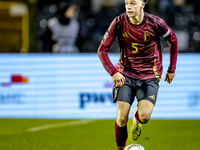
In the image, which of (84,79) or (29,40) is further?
(29,40)

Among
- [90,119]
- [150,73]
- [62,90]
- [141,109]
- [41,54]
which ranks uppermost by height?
[150,73]

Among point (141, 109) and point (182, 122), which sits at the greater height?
point (141, 109)

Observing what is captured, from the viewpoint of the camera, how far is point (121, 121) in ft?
13.9

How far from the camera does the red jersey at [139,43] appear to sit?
4.30 meters

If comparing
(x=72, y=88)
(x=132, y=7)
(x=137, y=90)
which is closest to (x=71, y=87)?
(x=72, y=88)

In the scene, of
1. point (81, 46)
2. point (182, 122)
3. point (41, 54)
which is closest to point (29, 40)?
point (41, 54)

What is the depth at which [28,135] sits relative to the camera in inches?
240

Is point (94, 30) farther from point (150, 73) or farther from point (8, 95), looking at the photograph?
point (150, 73)

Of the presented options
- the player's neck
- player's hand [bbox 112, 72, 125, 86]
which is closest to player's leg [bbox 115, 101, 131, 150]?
player's hand [bbox 112, 72, 125, 86]

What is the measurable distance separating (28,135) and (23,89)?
6.59ft

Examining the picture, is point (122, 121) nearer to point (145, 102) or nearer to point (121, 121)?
point (121, 121)

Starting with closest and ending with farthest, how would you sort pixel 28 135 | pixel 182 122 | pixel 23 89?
pixel 28 135 → pixel 182 122 → pixel 23 89

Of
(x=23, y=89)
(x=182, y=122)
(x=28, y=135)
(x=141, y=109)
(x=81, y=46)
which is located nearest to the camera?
(x=141, y=109)

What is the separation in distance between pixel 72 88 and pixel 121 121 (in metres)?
3.84
